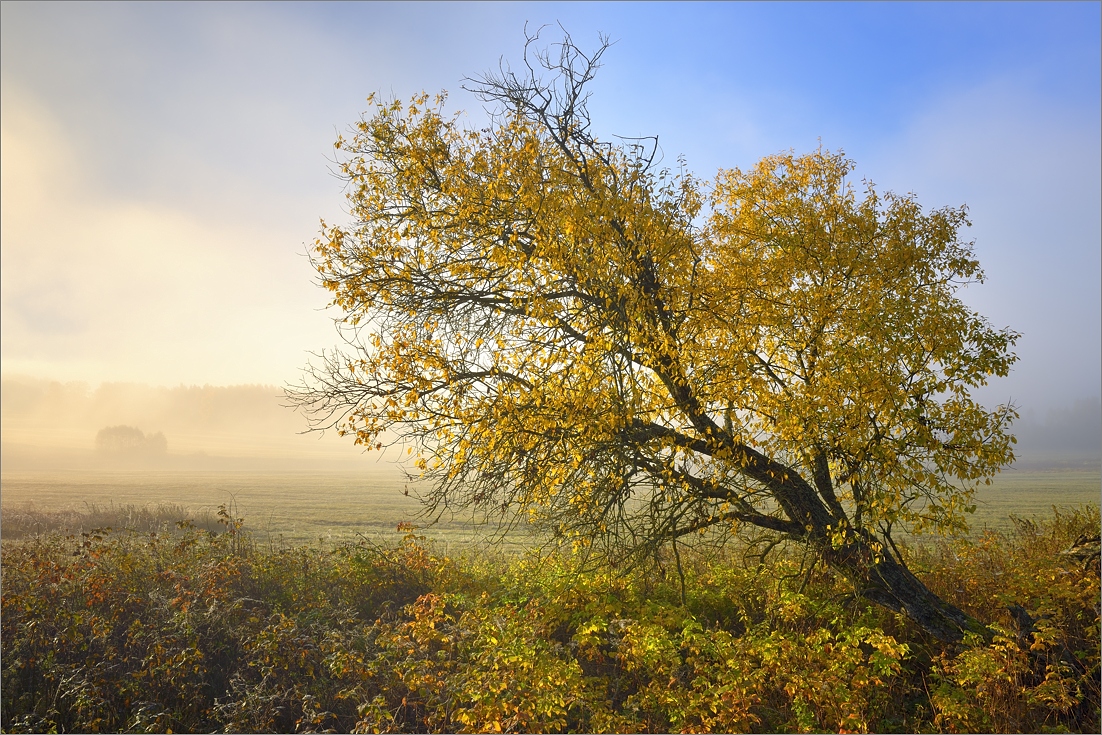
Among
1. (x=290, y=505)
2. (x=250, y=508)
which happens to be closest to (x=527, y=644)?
(x=250, y=508)

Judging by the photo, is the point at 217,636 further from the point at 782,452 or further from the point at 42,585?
the point at 782,452

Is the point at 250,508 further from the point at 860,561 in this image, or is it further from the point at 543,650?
the point at 860,561

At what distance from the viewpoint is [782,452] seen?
8.34 meters

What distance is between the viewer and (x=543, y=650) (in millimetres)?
7660

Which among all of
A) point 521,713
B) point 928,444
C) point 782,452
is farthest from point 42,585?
point 928,444

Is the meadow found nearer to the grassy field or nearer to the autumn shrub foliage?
the autumn shrub foliage

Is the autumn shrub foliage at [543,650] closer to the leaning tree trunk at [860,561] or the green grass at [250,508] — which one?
the leaning tree trunk at [860,561]

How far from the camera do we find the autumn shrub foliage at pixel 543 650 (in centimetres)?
686

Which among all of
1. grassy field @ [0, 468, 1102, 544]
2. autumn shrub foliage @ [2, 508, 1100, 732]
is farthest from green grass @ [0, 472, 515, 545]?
autumn shrub foliage @ [2, 508, 1100, 732]

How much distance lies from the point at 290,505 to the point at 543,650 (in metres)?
21.7

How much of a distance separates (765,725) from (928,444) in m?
3.78

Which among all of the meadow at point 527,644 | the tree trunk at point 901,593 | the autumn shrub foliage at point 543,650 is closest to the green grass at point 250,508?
the meadow at point 527,644

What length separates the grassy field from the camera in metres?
15.5

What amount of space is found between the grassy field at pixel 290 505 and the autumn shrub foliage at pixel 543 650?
1.68m
